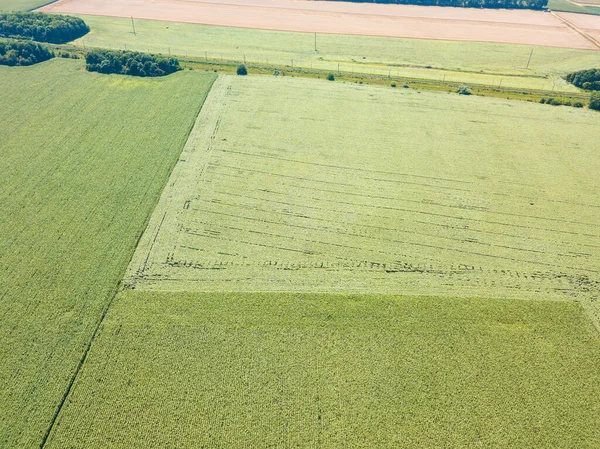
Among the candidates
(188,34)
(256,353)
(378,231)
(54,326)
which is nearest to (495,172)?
(378,231)

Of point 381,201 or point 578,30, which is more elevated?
point 578,30

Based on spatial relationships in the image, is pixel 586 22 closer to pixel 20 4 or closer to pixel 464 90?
pixel 464 90

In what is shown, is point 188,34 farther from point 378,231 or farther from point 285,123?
point 378,231

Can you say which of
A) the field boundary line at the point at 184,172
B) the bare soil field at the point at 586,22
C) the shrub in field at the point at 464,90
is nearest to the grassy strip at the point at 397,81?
the shrub in field at the point at 464,90

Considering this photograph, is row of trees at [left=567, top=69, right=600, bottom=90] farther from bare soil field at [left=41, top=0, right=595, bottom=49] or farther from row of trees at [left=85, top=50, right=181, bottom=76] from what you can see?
row of trees at [left=85, top=50, right=181, bottom=76]

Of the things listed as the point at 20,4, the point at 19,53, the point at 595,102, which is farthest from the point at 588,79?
the point at 20,4

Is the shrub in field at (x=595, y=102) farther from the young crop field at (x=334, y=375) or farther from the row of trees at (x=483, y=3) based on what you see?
the row of trees at (x=483, y=3)
